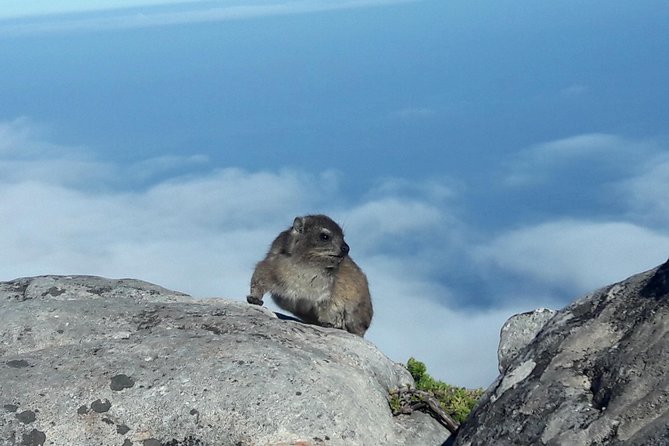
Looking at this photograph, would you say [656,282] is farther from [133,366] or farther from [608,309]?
[133,366]

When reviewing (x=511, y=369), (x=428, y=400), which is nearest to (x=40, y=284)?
(x=428, y=400)

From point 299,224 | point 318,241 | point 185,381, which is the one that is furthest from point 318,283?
point 185,381

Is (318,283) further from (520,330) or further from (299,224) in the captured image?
(520,330)

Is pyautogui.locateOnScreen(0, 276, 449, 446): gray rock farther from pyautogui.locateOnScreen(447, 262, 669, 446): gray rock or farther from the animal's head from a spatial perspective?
the animal's head

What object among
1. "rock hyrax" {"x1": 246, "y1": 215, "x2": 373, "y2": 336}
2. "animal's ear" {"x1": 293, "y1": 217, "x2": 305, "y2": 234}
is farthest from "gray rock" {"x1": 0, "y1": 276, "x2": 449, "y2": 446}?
"animal's ear" {"x1": 293, "y1": 217, "x2": 305, "y2": 234}

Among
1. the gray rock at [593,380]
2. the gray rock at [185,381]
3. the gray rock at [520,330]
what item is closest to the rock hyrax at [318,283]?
the gray rock at [185,381]

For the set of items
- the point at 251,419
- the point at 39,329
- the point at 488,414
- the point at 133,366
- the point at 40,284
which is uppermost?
the point at 40,284
